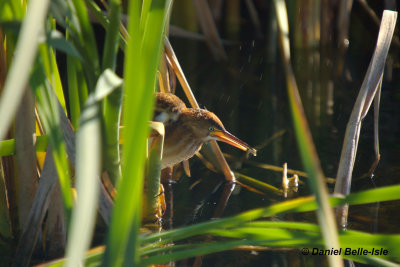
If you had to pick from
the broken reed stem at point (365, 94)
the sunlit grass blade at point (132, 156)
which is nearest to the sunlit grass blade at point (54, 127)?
the sunlit grass blade at point (132, 156)

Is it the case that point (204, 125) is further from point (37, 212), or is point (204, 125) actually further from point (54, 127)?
point (54, 127)

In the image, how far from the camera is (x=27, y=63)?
732 mm

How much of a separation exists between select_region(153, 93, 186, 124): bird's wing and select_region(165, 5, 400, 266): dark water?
0.29 meters

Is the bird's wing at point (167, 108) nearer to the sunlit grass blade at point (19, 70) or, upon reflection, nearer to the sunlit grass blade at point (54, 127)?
the sunlit grass blade at point (54, 127)

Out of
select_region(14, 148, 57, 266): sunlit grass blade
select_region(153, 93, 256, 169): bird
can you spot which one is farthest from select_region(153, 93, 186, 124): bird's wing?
select_region(14, 148, 57, 266): sunlit grass blade

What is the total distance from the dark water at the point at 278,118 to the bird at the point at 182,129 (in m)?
0.17

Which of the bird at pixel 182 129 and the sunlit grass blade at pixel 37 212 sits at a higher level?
the bird at pixel 182 129

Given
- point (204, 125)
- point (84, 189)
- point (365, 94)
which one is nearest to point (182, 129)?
point (204, 125)

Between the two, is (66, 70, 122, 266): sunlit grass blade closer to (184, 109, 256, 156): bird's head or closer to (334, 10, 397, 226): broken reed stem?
(334, 10, 397, 226): broken reed stem

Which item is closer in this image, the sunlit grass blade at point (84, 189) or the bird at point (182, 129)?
the sunlit grass blade at point (84, 189)

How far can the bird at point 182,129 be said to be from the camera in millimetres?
2137

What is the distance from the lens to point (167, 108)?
6.98 feet

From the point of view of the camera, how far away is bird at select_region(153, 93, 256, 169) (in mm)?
2137

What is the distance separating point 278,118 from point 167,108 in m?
1.13
